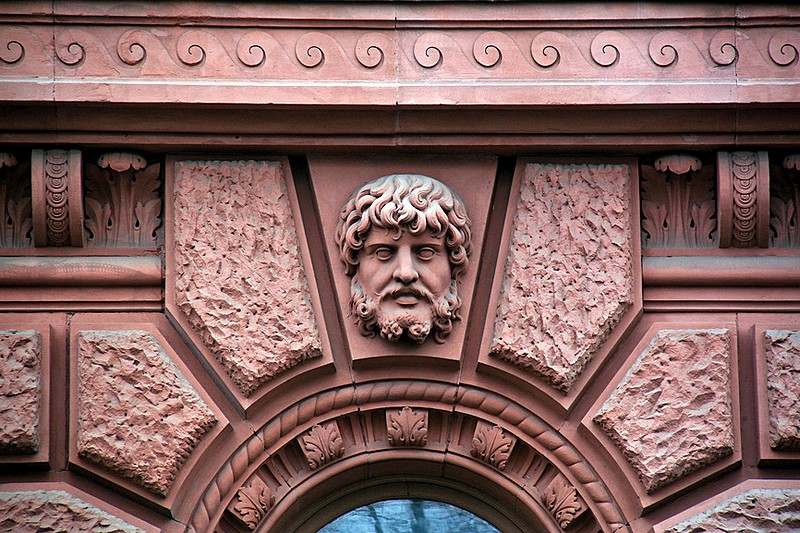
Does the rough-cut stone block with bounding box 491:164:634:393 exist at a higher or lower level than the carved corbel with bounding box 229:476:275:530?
higher

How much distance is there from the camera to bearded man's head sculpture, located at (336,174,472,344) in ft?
16.5

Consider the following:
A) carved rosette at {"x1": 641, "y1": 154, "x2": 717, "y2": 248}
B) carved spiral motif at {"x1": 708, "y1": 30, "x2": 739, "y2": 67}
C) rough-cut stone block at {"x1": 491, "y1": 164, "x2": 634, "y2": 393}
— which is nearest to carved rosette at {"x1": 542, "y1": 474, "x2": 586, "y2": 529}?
rough-cut stone block at {"x1": 491, "y1": 164, "x2": 634, "y2": 393}

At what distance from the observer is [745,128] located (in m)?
5.16

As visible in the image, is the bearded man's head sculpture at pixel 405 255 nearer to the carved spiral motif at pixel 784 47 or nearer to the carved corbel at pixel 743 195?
the carved corbel at pixel 743 195

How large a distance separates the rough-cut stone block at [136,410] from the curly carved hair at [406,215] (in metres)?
0.71

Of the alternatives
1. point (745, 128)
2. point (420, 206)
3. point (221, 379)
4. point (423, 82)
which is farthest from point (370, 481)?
point (745, 128)

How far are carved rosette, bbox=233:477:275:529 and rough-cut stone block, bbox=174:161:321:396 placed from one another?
1.03 ft

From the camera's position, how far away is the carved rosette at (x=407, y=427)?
509cm

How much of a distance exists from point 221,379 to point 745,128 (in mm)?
1961

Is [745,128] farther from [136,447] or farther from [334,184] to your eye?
[136,447]

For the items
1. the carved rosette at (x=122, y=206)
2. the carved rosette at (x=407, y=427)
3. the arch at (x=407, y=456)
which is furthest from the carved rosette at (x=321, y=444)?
the carved rosette at (x=122, y=206)

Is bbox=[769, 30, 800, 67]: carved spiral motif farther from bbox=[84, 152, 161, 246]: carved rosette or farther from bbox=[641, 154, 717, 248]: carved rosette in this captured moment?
bbox=[84, 152, 161, 246]: carved rosette

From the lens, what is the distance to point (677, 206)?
5258mm

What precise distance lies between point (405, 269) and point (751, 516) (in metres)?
1.37
